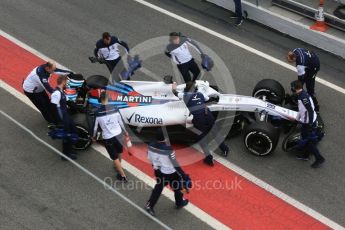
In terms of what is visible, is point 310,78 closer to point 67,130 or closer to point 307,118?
point 307,118

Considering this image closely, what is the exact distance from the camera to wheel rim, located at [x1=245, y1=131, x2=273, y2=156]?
998 cm

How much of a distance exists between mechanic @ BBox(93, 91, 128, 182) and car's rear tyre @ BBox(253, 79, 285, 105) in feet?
10.2

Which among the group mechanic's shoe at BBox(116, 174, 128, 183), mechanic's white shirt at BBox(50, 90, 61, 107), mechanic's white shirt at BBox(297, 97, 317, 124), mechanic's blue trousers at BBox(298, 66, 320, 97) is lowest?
mechanic's shoe at BBox(116, 174, 128, 183)

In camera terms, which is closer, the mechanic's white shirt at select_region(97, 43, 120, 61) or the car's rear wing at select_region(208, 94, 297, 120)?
the car's rear wing at select_region(208, 94, 297, 120)

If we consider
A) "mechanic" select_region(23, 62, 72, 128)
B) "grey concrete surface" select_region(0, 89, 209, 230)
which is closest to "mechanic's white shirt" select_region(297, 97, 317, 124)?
"grey concrete surface" select_region(0, 89, 209, 230)

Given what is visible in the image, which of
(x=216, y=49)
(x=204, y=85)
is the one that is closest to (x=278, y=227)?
(x=204, y=85)

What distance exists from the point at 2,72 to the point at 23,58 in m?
0.68

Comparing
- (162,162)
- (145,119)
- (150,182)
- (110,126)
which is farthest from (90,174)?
(162,162)

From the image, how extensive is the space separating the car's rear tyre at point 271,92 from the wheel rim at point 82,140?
3587 mm

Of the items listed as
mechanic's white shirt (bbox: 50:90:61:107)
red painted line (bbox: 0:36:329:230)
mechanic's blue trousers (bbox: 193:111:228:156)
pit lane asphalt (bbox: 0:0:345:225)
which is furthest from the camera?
pit lane asphalt (bbox: 0:0:345:225)

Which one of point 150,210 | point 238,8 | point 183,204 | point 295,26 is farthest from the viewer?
point 238,8

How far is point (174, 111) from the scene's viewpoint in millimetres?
10172

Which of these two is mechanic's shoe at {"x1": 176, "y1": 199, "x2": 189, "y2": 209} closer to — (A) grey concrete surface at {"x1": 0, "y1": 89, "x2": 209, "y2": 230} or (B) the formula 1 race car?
(A) grey concrete surface at {"x1": 0, "y1": 89, "x2": 209, "y2": 230}

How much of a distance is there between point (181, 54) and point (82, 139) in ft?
9.12
